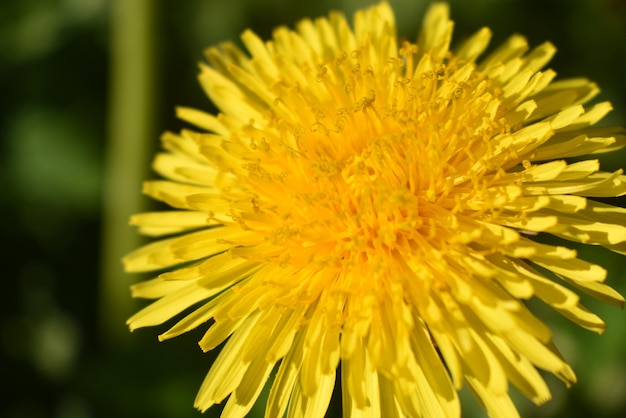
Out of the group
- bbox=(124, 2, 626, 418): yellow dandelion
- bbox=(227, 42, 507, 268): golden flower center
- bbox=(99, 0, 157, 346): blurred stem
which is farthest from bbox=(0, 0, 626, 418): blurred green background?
bbox=(227, 42, 507, 268): golden flower center

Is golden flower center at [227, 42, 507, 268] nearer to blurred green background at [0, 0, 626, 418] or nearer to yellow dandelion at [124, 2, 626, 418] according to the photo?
yellow dandelion at [124, 2, 626, 418]

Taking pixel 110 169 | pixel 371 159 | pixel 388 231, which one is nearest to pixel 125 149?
pixel 110 169

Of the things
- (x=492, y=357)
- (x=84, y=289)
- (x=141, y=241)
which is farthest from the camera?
(x=84, y=289)

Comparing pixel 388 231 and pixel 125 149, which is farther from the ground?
pixel 125 149

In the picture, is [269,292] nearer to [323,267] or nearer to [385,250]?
[323,267]

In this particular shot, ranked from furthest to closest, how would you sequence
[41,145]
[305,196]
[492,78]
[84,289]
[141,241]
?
[41,145] → [84,289] → [141,241] → [492,78] → [305,196]

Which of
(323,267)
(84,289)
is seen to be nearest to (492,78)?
(323,267)

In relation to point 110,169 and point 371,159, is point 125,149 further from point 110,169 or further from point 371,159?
point 371,159
